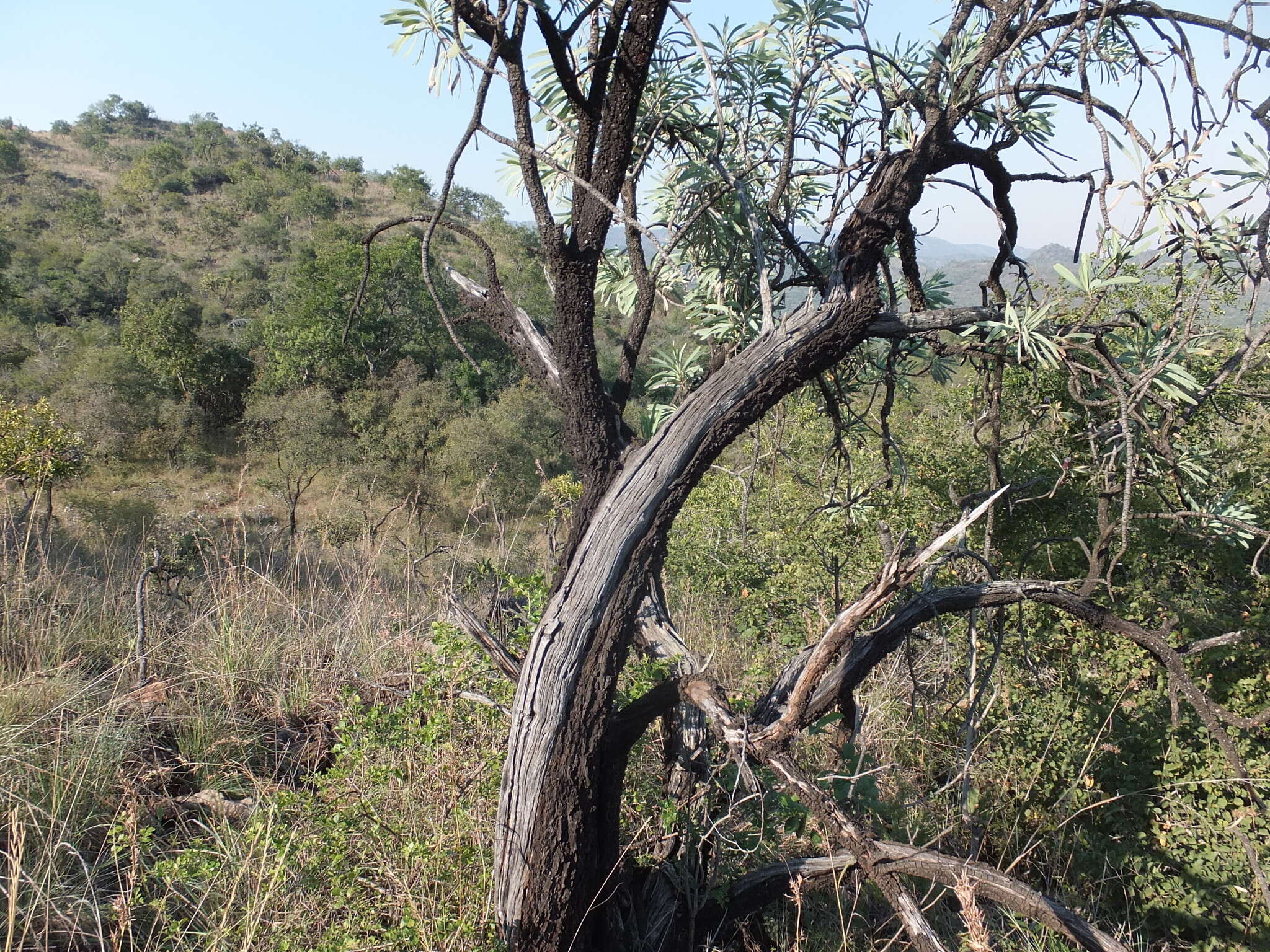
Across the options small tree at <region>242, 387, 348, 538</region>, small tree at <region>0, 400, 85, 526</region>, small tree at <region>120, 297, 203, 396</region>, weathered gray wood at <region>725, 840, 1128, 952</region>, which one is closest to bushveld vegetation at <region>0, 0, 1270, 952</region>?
weathered gray wood at <region>725, 840, 1128, 952</region>

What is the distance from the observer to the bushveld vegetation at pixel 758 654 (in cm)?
176

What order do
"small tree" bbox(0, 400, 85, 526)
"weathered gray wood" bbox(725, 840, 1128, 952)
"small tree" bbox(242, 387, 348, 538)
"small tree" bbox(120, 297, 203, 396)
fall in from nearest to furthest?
"weathered gray wood" bbox(725, 840, 1128, 952), "small tree" bbox(0, 400, 85, 526), "small tree" bbox(242, 387, 348, 538), "small tree" bbox(120, 297, 203, 396)

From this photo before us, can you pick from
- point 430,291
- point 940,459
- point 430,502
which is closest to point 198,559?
point 430,291

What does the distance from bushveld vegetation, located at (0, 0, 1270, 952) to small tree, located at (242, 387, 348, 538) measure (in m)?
17.0

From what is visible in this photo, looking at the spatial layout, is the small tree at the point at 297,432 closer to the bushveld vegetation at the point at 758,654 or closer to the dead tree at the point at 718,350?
the bushveld vegetation at the point at 758,654

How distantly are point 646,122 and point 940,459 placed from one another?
237cm

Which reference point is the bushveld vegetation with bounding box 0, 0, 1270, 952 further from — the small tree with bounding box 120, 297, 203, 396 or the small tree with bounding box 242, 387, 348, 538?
the small tree with bounding box 120, 297, 203, 396

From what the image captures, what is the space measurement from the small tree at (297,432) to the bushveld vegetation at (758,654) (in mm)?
16971

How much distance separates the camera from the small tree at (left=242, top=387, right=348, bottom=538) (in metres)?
20.1

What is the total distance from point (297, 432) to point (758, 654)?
63.8 feet

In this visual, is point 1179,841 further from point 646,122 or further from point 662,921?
point 646,122

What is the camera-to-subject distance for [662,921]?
203 centimetres

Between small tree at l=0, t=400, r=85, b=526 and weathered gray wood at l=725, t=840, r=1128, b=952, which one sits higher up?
small tree at l=0, t=400, r=85, b=526

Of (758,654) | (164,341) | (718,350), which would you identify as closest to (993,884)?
(718,350)
